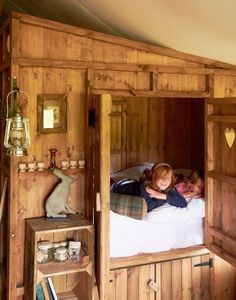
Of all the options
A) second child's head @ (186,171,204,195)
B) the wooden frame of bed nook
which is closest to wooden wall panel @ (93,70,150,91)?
the wooden frame of bed nook

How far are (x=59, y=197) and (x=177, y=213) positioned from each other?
0.96m

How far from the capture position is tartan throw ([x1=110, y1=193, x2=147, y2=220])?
115 inches

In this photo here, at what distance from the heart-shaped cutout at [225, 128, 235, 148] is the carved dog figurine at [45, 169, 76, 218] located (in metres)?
1.21

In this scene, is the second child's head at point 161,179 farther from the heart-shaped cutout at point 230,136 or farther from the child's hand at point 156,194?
the heart-shaped cutout at point 230,136

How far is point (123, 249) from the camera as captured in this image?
2889 mm

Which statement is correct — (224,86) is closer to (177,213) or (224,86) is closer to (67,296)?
(177,213)

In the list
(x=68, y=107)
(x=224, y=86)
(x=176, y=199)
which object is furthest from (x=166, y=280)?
(x=224, y=86)

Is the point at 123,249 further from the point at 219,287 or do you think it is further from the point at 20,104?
the point at 20,104

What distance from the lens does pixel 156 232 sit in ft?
9.80

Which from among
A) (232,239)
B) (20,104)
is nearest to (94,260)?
(232,239)

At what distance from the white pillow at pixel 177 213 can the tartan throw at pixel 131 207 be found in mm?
86

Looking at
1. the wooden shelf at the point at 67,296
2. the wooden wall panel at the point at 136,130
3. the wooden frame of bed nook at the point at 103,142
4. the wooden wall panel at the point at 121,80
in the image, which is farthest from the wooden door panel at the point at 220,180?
the wooden wall panel at the point at 136,130

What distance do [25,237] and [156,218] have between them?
100 centimetres

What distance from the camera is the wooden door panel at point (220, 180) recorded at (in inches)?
112
